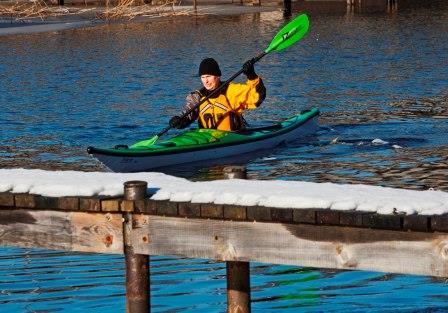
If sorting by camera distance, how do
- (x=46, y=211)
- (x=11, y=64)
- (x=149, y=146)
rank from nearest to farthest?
1. (x=46, y=211)
2. (x=149, y=146)
3. (x=11, y=64)

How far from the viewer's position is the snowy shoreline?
614 centimetres

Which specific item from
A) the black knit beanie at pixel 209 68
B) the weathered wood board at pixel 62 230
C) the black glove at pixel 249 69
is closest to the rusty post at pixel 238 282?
the weathered wood board at pixel 62 230

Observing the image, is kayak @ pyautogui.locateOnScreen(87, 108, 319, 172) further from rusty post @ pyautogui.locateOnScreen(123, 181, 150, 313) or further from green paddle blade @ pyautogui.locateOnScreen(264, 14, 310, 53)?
rusty post @ pyautogui.locateOnScreen(123, 181, 150, 313)

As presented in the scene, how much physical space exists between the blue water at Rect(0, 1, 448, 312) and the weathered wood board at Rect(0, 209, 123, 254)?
6.74 ft

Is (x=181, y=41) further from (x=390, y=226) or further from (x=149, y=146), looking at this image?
(x=390, y=226)

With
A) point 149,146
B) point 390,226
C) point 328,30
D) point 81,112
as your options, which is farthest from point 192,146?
point 328,30

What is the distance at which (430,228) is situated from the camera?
5.89 meters

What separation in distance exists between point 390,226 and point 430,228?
0.20 metres

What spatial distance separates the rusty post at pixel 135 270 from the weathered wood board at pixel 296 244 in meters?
0.05

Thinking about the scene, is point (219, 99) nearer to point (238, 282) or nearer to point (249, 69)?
point (249, 69)

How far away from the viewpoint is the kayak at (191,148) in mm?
15125

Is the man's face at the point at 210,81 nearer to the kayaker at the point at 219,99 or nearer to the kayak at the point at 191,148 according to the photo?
the kayaker at the point at 219,99

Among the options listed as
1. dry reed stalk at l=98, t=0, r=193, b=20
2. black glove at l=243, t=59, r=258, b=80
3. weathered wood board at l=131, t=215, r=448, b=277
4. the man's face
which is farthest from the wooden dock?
dry reed stalk at l=98, t=0, r=193, b=20

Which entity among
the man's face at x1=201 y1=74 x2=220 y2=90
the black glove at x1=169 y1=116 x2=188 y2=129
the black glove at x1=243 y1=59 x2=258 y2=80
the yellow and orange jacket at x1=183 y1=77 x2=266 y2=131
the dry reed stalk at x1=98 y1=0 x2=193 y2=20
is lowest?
the black glove at x1=169 y1=116 x2=188 y2=129
